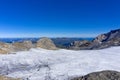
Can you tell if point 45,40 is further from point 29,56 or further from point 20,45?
point 29,56

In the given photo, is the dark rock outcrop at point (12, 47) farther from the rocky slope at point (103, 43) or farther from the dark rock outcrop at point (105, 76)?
the dark rock outcrop at point (105, 76)

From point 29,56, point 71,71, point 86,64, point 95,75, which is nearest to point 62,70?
point 71,71

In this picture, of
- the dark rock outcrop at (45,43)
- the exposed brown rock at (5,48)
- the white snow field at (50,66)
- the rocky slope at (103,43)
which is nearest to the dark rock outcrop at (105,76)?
the white snow field at (50,66)

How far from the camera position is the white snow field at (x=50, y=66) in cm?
2741

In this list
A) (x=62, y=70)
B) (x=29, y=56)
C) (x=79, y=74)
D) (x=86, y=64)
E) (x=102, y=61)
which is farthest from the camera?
(x=29, y=56)

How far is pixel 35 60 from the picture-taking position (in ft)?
113

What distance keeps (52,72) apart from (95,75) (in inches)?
263

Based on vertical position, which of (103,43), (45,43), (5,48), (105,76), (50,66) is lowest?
(50,66)

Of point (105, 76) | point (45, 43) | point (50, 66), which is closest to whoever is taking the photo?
point (105, 76)

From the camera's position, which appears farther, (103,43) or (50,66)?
(103,43)

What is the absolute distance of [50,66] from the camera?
102 ft

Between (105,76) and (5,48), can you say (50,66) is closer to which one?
(105,76)

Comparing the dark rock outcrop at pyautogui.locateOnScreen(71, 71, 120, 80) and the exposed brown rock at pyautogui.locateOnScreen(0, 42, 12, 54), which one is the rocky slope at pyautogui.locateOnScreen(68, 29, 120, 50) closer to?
the exposed brown rock at pyautogui.locateOnScreen(0, 42, 12, 54)

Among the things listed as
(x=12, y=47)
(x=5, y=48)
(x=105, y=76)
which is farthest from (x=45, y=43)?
(x=105, y=76)
